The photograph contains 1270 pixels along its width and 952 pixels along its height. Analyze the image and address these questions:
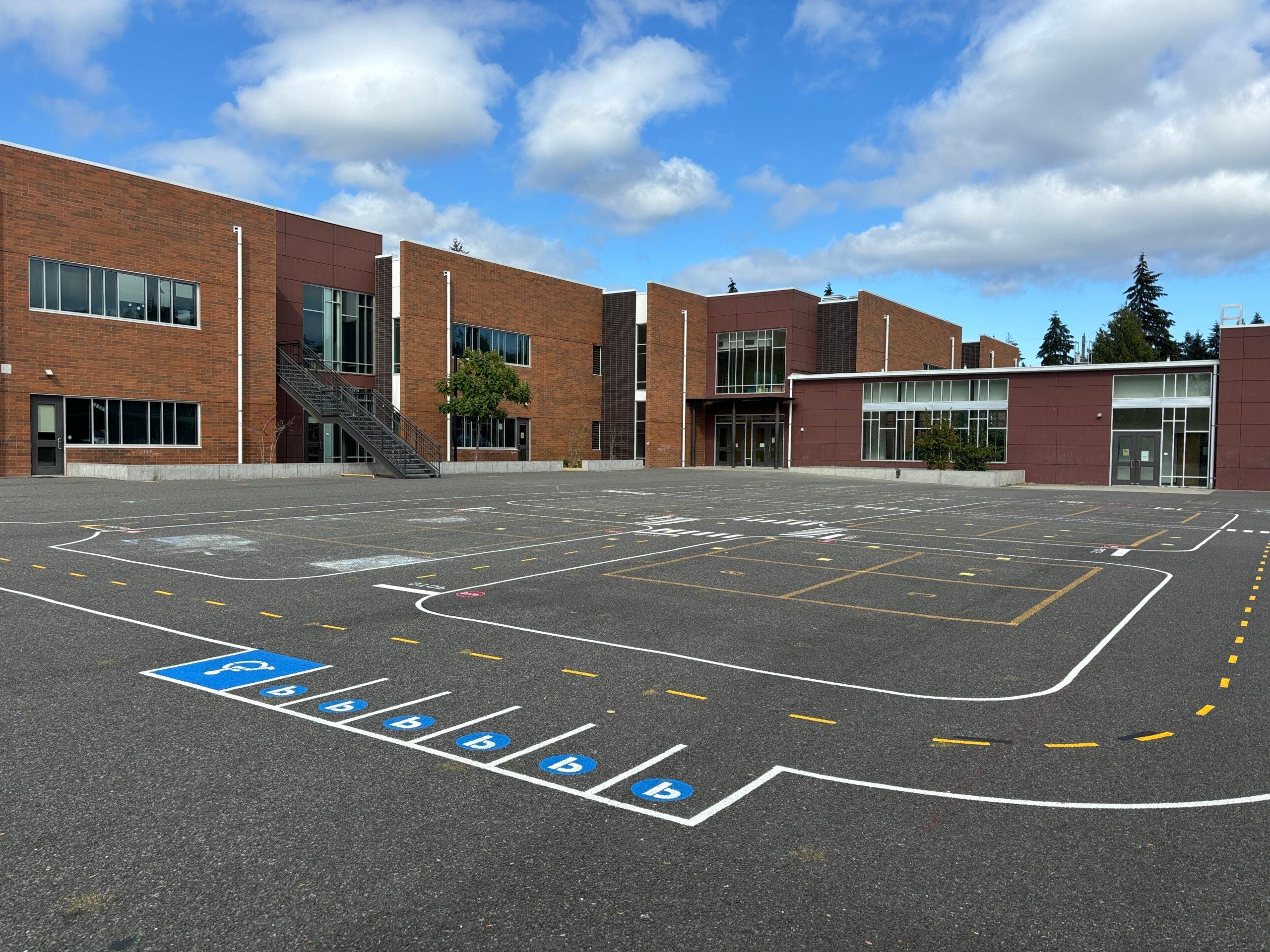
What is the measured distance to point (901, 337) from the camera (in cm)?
6975

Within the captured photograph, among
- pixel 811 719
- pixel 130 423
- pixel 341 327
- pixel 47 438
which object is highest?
pixel 341 327

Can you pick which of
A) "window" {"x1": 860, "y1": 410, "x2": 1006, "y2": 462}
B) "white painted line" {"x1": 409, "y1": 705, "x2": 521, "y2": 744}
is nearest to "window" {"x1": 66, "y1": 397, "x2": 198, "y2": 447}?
"white painted line" {"x1": 409, "y1": 705, "x2": 521, "y2": 744}

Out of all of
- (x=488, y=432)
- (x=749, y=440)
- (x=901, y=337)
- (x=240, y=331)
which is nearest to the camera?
(x=240, y=331)

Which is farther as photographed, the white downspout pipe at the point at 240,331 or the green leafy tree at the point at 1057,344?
the green leafy tree at the point at 1057,344

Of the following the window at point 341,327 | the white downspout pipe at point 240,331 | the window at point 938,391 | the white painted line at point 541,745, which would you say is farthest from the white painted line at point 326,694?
the window at point 938,391

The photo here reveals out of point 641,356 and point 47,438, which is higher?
point 641,356

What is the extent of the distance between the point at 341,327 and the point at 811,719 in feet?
142

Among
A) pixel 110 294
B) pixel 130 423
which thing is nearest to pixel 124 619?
pixel 130 423

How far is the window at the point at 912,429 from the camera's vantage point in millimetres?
52344

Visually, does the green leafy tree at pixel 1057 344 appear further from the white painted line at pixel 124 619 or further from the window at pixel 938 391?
the white painted line at pixel 124 619

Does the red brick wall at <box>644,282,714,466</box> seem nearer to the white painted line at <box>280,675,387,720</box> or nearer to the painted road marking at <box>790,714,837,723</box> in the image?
the white painted line at <box>280,675,387,720</box>

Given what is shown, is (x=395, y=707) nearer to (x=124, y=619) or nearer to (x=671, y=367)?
(x=124, y=619)

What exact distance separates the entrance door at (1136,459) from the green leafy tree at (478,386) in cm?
3132

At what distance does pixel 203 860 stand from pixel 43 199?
37.4 m
